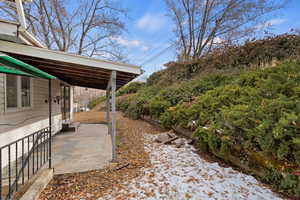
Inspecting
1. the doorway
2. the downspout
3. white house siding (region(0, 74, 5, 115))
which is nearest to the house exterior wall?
white house siding (region(0, 74, 5, 115))

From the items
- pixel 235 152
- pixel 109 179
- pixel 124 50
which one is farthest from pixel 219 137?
pixel 124 50

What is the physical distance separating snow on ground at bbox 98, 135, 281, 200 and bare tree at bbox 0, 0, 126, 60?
13.3m

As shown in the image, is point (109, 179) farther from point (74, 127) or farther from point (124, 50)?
point (124, 50)

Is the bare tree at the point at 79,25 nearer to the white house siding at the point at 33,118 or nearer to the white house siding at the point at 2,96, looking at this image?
the white house siding at the point at 33,118

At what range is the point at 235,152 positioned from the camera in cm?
322

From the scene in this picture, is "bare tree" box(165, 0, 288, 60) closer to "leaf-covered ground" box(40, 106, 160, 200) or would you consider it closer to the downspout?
"leaf-covered ground" box(40, 106, 160, 200)

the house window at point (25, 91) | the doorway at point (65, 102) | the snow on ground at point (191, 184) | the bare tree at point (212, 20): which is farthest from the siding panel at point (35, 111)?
the bare tree at point (212, 20)

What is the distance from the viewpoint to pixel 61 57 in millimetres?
2854

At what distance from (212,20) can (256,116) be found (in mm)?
10981

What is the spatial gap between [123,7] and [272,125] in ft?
47.7

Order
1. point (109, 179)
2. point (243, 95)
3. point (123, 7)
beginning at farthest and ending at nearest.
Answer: point (123, 7), point (243, 95), point (109, 179)

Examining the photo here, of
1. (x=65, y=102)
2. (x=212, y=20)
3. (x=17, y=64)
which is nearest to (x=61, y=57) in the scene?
(x=17, y=64)

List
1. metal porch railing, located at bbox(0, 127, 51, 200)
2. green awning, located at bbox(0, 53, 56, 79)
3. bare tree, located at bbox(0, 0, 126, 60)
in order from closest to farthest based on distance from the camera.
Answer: metal porch railing, located at bbox(0, 127, 51, 200), green awning, located at bbox(0, 53, 56, 79), bare tree, located at bbox(0, 0, 126, 60)

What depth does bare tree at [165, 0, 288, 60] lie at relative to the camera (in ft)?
33.9
